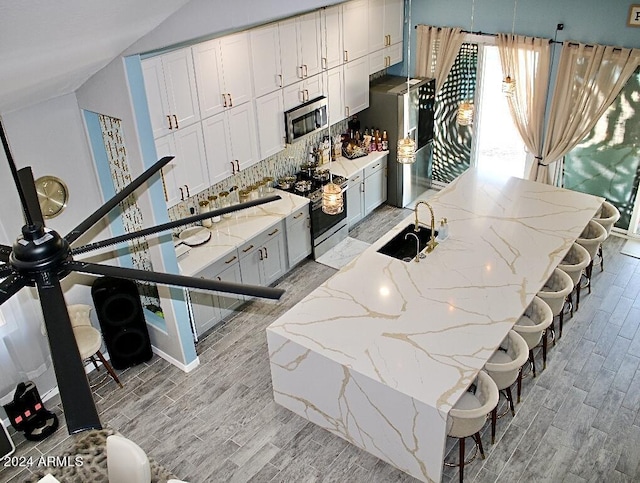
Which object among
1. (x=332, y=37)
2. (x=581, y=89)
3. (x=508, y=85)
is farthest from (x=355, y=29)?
(x=581, y=89)

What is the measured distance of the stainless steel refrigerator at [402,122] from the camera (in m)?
7.79

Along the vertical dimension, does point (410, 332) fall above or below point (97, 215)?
below

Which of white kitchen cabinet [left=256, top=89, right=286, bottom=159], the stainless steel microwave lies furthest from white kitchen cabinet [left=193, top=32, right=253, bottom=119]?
the stainless steel microwave

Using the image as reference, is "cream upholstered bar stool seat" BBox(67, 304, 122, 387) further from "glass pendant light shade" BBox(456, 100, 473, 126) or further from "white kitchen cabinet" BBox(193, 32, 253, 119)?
"glass pendant light shade" BBox(456, 100, 473, 126)

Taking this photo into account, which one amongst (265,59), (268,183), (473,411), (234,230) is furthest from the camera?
(268,183)

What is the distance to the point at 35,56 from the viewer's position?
3.12 m

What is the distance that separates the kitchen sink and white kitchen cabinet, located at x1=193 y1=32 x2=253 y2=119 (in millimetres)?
2007

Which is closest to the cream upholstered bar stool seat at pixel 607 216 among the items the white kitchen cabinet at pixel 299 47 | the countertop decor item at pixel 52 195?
the white kitchen cabinet at pixel 299 47

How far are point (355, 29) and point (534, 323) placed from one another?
399cm

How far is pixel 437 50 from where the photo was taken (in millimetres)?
7844

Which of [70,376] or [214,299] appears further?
[214,299]

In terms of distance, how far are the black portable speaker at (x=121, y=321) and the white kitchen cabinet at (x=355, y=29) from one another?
3693 mm

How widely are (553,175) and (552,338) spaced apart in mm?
2466

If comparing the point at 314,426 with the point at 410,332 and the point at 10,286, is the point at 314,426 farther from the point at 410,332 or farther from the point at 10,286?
the point at 10,286
